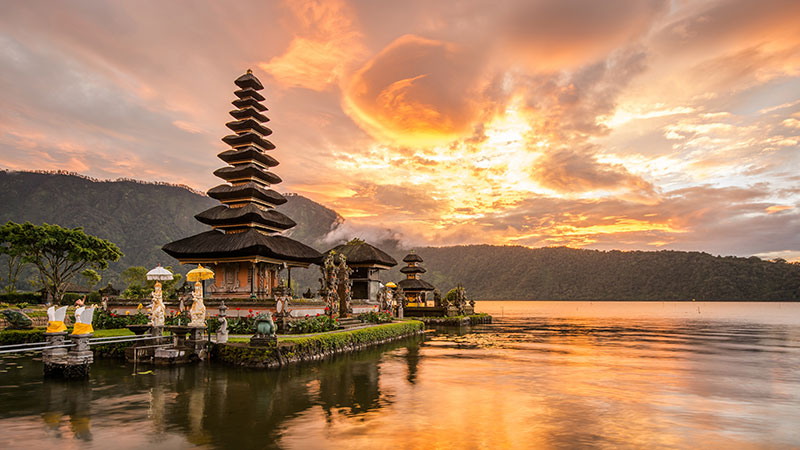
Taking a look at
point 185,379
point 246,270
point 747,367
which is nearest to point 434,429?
point 185,379

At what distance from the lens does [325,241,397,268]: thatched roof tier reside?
50.9 metres

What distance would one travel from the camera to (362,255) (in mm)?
51656

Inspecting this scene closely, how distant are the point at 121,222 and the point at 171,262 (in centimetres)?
2454

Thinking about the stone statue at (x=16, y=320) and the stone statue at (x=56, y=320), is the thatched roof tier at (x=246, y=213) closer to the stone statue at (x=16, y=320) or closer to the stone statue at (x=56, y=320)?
the stone statue at (x=16, y=320)

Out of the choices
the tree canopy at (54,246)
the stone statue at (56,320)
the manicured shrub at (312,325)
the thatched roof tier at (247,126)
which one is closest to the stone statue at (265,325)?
the manicured shrub at (312,325)

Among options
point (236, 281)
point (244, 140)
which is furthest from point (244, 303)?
point (244, 140)

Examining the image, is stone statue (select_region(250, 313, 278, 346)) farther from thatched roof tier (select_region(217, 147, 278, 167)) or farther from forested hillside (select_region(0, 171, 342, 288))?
forested hillside (select_region(0, 171, 342, 288))

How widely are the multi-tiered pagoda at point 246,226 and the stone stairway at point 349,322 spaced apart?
6087 mm

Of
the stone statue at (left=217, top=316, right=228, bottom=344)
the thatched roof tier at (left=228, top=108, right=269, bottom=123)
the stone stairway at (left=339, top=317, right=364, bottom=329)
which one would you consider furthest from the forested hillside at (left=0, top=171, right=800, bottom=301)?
the stone statue at (left=217, top=316, right=228, bottom=344)

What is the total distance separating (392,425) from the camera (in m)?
11.7

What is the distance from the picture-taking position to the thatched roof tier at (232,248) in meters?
32.6

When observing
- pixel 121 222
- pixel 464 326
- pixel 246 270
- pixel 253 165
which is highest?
pixel 121 222

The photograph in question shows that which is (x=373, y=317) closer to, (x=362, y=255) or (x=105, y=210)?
(x=362, y=255)

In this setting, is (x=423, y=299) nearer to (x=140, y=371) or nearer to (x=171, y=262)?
(x=140, y=371)
